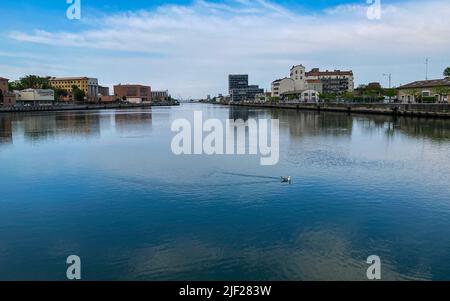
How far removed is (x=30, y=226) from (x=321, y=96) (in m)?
123

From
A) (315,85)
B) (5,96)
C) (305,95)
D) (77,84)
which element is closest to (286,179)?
(5,96)

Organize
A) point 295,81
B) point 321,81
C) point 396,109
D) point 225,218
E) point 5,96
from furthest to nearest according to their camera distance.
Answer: point 295,81 → point 321,81 → point 5,96 → point 396,109 → point 225,218

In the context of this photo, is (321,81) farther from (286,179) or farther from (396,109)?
(286,179)

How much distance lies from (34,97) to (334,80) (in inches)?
4156

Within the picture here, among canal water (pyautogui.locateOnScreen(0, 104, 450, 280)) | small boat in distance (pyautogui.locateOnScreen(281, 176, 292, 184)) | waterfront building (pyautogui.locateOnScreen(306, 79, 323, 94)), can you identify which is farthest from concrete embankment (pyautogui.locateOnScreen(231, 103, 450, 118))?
→ waterfront building (pyautogui.locateOnScreen(306, 79, 323, 94))

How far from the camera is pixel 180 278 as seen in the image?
9.67m

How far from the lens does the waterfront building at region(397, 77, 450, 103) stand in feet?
212

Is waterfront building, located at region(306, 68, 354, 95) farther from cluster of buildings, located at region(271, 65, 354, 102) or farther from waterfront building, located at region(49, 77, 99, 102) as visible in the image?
waterfront building, located at region(49, 77, 99, 102)

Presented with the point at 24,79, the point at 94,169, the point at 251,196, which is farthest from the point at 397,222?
the point at 24,79

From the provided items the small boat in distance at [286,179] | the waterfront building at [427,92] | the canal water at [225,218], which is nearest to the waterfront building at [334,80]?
the waterfront building at [427,92]

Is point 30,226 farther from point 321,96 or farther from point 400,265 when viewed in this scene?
point 321,96

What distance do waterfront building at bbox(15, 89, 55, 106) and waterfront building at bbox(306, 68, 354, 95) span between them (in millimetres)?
92234

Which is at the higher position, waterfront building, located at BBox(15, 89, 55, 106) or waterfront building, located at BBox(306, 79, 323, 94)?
waterfront building, located at BBox(306, 79, 323, 94)

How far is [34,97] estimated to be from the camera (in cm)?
12925
